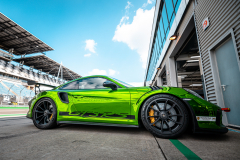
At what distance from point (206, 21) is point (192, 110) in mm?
2974

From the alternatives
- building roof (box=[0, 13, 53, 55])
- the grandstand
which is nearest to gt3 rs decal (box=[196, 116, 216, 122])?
the grandstand

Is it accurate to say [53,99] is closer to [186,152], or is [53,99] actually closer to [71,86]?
[71,86]

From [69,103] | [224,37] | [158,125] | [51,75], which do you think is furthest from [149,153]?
[51,75]

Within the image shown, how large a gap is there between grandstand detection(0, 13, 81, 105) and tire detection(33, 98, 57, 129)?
18.8m

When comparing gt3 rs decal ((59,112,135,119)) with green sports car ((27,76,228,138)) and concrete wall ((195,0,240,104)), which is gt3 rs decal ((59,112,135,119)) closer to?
green sports car ((27,76,228,138))

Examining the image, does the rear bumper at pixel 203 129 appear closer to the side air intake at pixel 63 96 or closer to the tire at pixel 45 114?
the side air intake at pixel 63 96

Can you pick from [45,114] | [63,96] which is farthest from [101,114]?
[45,114]

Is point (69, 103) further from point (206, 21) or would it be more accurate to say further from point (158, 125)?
point (206, 21)

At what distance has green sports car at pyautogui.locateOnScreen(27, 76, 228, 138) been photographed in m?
1.79

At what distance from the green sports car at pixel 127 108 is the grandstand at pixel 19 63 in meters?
19.2

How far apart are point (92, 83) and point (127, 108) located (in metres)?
0.95

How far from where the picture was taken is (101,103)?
2.24m

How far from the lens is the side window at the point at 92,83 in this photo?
255 cm

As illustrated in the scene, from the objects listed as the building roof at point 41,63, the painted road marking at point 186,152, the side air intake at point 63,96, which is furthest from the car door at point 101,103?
the building roof at point 41,63
